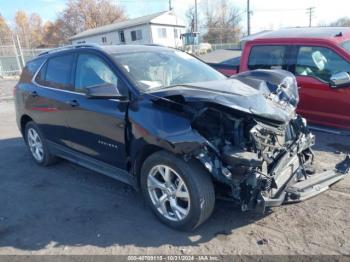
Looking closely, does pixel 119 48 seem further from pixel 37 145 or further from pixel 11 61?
pixel 11 61

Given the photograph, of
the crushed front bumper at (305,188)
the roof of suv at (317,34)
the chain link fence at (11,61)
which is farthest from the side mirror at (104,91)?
the chain link fence at (11,61)

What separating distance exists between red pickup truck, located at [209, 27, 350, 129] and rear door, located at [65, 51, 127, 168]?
3.26 meters

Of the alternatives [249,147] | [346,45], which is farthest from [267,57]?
[249,147]

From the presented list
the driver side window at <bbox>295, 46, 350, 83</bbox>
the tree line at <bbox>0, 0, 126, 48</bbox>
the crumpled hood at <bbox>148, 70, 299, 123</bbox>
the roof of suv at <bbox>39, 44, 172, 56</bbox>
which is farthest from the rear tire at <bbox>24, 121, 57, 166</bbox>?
the tree line at <bbox>0, 0, 126, 48</bbox>

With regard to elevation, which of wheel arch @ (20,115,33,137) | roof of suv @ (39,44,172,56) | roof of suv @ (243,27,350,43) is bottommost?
wheel arch @ (20,115,33,137)

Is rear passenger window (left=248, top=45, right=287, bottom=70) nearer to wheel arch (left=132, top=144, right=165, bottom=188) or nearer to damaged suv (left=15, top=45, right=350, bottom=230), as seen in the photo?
damaged suv (left=15, top=45, right=350, bottom=230)

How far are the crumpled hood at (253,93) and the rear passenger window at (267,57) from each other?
1.92 m

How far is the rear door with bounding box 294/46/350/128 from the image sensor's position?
5.48 m

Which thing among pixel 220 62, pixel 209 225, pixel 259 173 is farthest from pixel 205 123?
pixel 220 62

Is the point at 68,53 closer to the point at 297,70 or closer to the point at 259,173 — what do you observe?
the point at 259,173

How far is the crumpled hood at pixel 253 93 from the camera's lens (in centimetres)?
314

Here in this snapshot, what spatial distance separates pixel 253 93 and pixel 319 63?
2.89 metres

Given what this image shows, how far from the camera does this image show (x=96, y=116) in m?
3.98

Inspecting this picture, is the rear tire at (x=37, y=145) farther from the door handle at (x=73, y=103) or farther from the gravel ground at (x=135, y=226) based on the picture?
the door handle at (x=73, y=103)
